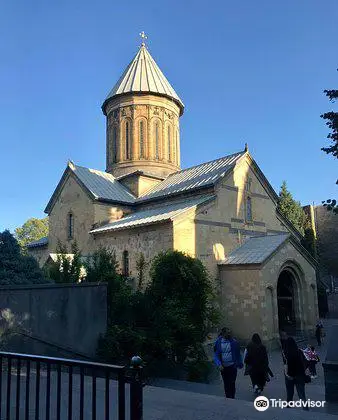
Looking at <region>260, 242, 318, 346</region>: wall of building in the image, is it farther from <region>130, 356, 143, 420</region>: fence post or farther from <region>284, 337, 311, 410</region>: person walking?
<region>130, 356, 143, 420</region>: fence post

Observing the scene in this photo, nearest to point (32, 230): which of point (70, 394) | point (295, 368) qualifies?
point (295, 368)

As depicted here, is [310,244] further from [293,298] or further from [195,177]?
[195,177]

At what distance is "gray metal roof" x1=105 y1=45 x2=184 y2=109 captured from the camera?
25055 mm

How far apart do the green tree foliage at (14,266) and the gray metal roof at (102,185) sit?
904 cm

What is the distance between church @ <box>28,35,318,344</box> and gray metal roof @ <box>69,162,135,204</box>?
78 mm

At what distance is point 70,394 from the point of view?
3.41 m

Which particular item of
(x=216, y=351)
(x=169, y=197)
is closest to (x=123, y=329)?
(x=216, y=351)

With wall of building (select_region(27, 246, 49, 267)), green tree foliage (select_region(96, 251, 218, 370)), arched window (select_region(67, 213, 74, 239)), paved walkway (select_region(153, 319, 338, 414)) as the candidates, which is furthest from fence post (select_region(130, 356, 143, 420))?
wall of building (select_region(27, 246, 49, 267))

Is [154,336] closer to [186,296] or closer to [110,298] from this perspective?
[110,298]

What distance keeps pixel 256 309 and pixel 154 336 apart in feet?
23.8

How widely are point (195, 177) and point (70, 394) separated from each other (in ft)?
59.5

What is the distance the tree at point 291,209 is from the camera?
104ft

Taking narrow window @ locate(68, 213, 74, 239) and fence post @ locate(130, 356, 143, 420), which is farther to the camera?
narrow window @ locate(68, 213, 74, 239)

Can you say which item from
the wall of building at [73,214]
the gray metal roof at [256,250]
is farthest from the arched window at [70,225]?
the gray metal roof at [256,250]
